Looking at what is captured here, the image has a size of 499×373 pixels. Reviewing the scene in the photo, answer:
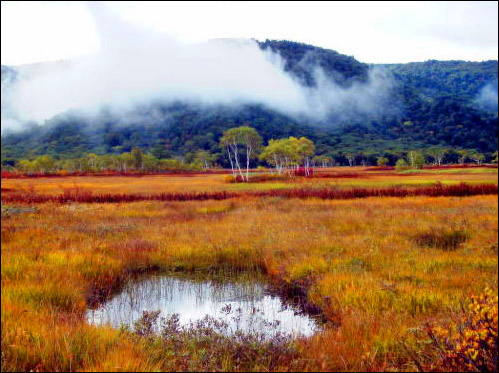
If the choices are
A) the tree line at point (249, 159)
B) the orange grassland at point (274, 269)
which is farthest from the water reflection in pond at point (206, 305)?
the tree line at point (249, 159)

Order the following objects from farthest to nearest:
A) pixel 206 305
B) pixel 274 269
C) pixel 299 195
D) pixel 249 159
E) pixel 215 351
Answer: pixel 249 159
pixel 299 195
pixel 274 269
pixel 206 305
pixel 215 351

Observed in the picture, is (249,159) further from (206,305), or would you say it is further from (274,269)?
(206,305)

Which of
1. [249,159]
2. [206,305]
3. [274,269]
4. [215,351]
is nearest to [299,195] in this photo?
[274,269]

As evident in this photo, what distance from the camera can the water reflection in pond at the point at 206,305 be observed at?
7.03 m

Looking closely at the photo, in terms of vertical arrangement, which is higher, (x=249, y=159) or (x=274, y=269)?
(x=249, y=159)

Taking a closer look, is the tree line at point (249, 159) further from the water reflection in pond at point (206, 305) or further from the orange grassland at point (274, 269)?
the water reflection in pond at point (206, 305)

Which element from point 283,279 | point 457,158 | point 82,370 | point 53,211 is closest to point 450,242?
point 283,279

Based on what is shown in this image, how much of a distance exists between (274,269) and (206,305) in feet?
8.60

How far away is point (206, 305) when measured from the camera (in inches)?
326

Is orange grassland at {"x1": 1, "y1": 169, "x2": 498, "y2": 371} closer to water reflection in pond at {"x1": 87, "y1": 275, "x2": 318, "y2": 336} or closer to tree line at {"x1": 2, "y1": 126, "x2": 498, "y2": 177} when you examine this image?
water reflection in pond at {"x1": 87, "y1": 275, "x2": 318, "y2": 336}

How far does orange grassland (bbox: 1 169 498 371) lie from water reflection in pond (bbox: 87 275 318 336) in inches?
21.3

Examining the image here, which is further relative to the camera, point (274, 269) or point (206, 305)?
point (274, 269)

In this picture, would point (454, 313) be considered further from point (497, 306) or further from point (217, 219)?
point (217, 219)

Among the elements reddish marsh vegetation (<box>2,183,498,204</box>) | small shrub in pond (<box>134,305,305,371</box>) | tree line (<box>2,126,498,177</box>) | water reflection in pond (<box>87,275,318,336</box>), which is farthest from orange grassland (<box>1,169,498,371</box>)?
tree line (<box>2,126,498,177</box>)
